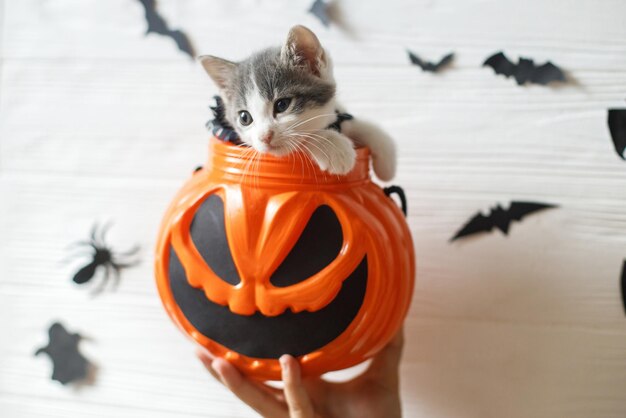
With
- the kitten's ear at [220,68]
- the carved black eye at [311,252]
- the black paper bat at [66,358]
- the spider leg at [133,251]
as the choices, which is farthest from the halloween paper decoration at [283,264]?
the black paper bat at [66,358]

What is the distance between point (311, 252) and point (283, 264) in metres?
0.04

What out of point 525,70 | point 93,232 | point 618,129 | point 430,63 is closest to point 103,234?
point 93,232

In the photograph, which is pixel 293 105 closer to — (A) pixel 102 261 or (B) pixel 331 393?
(B) pixel 331 393

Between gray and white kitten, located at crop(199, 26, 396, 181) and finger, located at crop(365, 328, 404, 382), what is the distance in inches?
12.7

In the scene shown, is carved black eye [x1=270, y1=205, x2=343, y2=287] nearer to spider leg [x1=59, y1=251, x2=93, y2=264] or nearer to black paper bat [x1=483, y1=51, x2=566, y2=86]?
black paper bat [x1=483, y1=51, x2=566, y2=86]

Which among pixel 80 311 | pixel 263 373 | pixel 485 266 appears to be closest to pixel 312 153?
pixel 263 373

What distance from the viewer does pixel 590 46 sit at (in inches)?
31.6

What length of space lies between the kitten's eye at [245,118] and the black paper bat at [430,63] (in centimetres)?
37

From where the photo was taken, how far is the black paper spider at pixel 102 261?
0.98m

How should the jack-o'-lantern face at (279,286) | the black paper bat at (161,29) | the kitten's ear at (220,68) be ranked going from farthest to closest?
the black paper bat at (161,29)
the kitten's ear at (220,68)
the jack-o'-lantern face at (279,286)

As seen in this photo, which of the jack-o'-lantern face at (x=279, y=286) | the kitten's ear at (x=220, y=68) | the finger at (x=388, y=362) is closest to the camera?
the jack-o'-lantern face at (x=279, y=286)

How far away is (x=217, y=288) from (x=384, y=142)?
31 cm

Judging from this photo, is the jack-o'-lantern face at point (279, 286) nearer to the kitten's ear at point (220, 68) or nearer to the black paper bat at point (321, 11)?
the kitten's ear at point (220, 68)

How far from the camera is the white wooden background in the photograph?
818 mm
